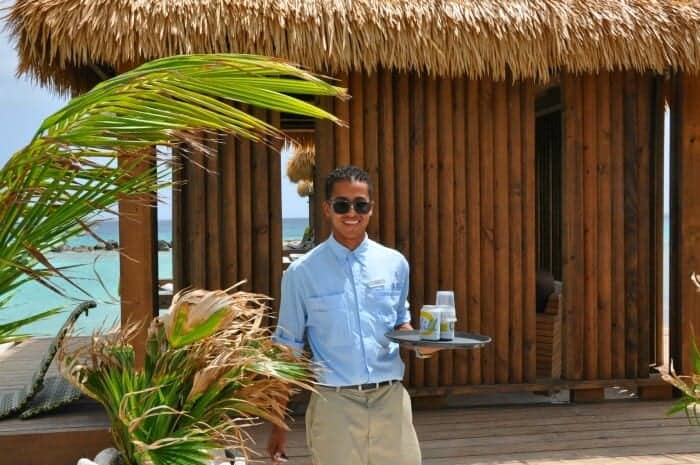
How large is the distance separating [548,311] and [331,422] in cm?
352

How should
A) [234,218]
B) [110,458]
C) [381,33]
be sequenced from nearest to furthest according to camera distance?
[110,458] < [381,33] < [234,218]

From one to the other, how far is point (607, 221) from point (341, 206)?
3.21m

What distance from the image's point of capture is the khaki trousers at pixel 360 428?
2400mm

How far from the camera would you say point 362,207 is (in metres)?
2.44

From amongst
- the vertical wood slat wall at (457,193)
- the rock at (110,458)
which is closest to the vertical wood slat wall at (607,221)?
the vertical wood slat wall at (457,193)

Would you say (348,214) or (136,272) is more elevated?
(348,214)

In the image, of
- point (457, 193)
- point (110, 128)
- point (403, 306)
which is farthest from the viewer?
point (457, 193)

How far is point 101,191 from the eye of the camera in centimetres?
157

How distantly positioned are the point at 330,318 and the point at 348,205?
0.39 m

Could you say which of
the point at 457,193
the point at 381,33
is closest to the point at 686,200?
the point at 457,193

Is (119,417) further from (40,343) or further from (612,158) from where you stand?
(40,343)

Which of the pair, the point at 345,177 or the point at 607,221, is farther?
the point at 607,221

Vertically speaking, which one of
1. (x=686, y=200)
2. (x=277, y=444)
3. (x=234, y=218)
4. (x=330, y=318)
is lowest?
(x=277, y=444)

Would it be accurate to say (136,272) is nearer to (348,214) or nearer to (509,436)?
(348,214)
